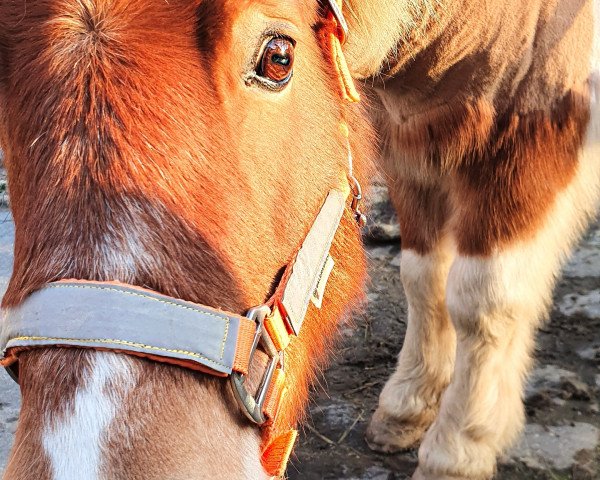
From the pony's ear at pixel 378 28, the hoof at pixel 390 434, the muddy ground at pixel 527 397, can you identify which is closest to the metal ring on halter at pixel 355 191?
the pony's ear at pixel 378 28

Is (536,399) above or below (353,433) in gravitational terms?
above

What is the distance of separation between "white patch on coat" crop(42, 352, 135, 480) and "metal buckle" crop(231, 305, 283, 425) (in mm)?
198

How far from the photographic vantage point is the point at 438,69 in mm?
2186

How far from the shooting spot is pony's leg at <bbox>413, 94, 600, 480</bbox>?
7.64 ft

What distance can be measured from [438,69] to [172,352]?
4.90 feet

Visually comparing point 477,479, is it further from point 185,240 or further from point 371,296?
point 185,240

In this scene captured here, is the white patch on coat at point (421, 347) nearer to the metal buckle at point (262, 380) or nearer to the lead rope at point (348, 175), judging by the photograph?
the lead rope at point (348, 175)

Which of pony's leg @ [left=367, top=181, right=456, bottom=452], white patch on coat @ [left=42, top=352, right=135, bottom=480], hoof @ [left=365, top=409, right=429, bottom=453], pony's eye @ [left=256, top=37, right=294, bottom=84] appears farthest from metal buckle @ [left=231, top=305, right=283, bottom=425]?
hoof @ [left=365, top=409, right=429, bottom=453]

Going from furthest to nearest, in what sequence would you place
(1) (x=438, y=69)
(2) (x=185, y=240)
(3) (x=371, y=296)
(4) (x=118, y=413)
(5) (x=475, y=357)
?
(3) (x=371, y=296), (5) (x=475, y=357), (1) (x=438, y=69), (2) (x=185, y=240), (4) (x=118, y=413)

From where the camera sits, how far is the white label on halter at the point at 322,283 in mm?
1476

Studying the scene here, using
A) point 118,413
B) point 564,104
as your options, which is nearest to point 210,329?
point 118,413

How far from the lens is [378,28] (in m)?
1.75

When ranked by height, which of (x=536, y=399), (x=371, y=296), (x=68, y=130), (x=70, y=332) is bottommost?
(x=371, y=296)

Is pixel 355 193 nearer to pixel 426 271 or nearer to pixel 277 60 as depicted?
pixel 277 60
